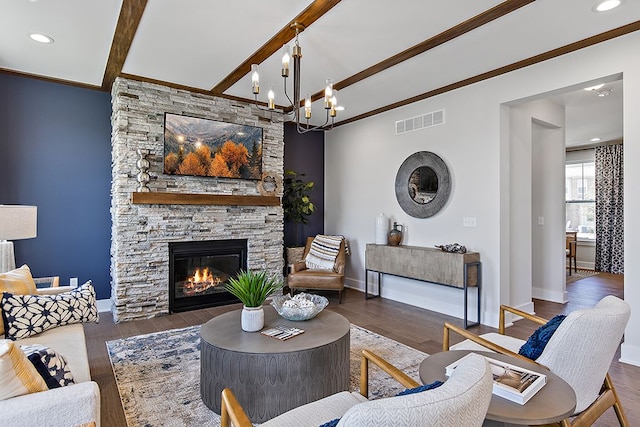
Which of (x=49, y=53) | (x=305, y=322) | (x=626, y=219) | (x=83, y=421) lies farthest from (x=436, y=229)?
(x=49, y=53)

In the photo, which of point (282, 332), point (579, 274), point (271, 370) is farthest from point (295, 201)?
point (579, 274)

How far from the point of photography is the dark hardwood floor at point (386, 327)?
93.4 inches

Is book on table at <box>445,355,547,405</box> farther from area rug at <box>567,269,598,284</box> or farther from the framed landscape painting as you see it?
area rug at <box>567,269,598,284</box>

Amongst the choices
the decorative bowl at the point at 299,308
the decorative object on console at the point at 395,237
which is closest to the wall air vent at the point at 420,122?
the decorative object on console at the point at 395,237

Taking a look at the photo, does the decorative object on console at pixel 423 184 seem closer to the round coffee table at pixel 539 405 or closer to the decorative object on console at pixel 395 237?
the decorative object on console at pixel 395 237

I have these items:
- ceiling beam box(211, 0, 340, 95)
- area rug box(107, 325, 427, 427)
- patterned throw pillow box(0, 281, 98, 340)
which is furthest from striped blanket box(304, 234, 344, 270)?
patterned throw pillow box(0, 281, 98, 340)

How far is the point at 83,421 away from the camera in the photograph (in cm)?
133

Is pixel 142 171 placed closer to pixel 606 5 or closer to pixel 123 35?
pixel 123 35

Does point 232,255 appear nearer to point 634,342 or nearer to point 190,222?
point 190,222

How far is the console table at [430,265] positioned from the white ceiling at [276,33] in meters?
2.01

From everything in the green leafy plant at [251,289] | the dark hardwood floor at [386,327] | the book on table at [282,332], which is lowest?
the dark hardwood floor at [386,327]

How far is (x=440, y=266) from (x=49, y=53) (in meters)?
4.59

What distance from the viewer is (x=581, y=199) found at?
820cm

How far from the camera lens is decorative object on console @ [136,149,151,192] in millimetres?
4094
